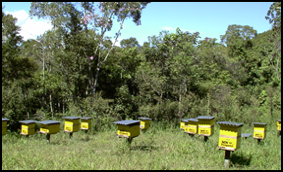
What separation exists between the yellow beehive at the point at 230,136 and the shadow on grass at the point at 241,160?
0.59 metres

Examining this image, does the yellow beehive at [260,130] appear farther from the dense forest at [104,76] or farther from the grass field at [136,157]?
the dense forest at [104,76]

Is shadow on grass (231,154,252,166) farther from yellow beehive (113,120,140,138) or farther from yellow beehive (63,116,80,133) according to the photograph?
yellow beehive (63,116,80,133)

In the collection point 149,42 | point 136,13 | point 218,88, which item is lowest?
point 218,88

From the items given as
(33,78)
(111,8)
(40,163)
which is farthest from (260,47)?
(40,163)

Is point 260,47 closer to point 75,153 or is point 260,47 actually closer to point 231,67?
point 231,67

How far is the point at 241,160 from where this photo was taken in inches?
190

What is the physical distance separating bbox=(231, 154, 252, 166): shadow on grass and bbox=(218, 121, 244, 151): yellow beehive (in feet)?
1.93

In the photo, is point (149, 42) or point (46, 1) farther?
point (149, 42)

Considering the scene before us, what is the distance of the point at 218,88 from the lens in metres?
12.8

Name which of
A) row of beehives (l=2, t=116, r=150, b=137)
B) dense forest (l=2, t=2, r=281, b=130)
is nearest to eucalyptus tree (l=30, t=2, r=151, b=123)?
dense forest (l=2, t=2, r=281, b=130)

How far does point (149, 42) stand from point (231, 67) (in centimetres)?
687

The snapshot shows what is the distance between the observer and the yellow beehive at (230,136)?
4.27 m

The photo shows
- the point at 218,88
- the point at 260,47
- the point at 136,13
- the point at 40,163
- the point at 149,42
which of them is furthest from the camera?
the point at 260,47

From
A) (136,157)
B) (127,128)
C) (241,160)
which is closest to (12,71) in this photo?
(127,128)
